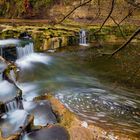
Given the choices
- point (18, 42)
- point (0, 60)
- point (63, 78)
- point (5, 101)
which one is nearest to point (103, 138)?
point (5, 101)

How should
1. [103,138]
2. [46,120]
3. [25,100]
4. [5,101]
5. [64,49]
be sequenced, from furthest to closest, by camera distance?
[64,49], [25,100], [5,101], [46,120], [103,138]

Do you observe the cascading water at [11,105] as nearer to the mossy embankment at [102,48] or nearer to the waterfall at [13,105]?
the waterfall at [13,105]

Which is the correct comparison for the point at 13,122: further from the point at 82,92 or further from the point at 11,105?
the point at 82,92

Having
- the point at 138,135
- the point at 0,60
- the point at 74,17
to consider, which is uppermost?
the point at 74,17

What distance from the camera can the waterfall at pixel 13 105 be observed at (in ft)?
28.9

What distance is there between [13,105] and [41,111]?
0.98 meters

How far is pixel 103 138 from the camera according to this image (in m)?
7.36

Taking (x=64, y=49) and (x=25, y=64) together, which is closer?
(x=25, y=64)

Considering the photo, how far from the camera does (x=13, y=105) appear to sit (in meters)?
9.04

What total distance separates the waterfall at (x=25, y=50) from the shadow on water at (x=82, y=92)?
531 millimetres

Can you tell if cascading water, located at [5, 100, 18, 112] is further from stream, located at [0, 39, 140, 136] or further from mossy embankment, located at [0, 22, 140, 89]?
mossy embankment, located at [0, 22, 140, 89]

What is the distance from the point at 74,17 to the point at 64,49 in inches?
289

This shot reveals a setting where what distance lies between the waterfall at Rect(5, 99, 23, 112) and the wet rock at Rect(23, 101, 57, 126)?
21cm

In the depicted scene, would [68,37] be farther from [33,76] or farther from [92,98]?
[92,98]
